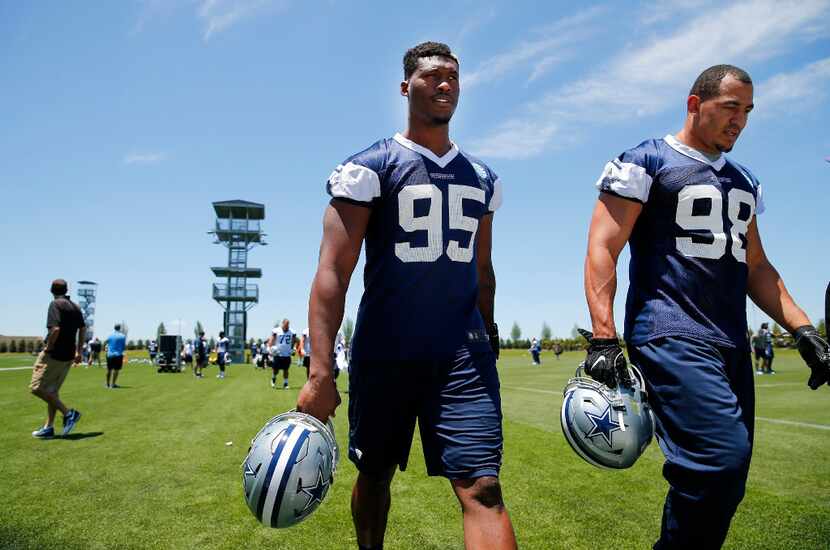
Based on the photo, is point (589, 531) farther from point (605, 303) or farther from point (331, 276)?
point (331, 276)

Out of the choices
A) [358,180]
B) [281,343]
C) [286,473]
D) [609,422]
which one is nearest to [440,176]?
[358,180]

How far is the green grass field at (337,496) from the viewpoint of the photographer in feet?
13.8

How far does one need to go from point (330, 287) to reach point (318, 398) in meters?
0.50

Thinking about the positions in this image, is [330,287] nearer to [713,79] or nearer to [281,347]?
[713,79]

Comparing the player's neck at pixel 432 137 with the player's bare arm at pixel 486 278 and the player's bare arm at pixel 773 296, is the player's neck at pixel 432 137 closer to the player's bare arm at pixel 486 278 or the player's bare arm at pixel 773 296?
the player's bare arm at pixel 486 278

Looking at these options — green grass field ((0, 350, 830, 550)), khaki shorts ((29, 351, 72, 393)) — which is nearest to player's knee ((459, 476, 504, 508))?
green grass field ((0, 350, 830, 550))

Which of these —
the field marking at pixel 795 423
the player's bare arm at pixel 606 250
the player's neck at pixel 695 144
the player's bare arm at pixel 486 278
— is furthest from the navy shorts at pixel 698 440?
the field marking at pixel 795 423

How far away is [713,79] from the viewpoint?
3209 millimetres

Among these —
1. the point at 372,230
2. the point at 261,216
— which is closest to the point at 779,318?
the point at 372,230

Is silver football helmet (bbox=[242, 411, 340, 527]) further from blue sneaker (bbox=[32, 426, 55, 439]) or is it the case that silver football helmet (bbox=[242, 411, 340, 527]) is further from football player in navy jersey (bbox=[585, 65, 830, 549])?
blue sneaker (bbox=[32, 426, 55, 439])

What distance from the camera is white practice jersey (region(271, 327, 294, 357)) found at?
63.0 ft

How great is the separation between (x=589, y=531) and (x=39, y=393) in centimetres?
785

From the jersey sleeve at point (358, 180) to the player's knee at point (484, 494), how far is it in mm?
1322

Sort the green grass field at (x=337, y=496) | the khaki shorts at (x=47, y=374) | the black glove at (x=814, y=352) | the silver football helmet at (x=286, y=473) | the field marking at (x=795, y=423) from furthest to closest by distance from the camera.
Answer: the field marking at (x=795, y=423), the khaki shorts at (x=47, y=374), the green grass field at (x=337, y=496), the black glove at (x=814, y=352), the silver football helmet at (x=286, y=473)
